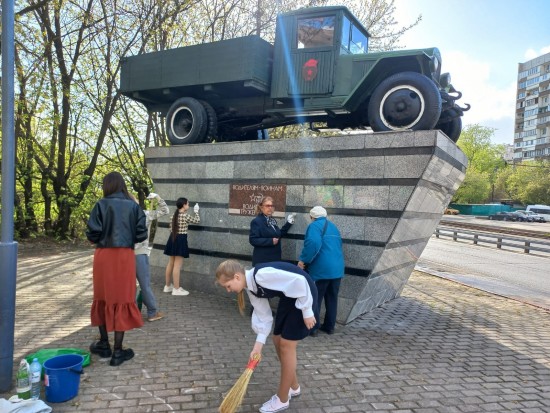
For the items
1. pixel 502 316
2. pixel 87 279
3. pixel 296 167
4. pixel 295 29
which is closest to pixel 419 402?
pixel 296 167

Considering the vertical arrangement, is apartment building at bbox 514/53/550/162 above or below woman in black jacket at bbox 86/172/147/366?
above

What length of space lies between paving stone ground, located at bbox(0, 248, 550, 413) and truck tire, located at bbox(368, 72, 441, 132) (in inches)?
117

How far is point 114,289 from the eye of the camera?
14.0ft

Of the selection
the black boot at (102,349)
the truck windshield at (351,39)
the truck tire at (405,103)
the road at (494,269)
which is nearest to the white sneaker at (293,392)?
the black boot at (102,349)

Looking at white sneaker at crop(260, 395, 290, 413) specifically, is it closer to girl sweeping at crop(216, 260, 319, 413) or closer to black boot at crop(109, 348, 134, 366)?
girl sweeping at crop(216, 260, 319, 413)

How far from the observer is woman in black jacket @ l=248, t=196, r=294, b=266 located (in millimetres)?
5855

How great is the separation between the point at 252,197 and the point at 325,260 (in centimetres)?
208

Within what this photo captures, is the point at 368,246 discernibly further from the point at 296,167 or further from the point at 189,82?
the point at 189,82

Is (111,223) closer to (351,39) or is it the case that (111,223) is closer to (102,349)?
(102,349)

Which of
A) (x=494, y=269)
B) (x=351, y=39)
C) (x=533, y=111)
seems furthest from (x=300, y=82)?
(x=533, y=111)

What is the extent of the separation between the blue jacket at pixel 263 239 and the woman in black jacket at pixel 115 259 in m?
1.87

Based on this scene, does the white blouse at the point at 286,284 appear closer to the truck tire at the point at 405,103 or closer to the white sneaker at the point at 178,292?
the truck tire at the point at 405,103

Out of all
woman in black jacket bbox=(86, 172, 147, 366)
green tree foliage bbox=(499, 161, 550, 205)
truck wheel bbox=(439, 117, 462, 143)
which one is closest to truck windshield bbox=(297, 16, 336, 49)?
truck wheel bbox=(439, 117, 462, 143)

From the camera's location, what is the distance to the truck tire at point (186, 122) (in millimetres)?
8070
